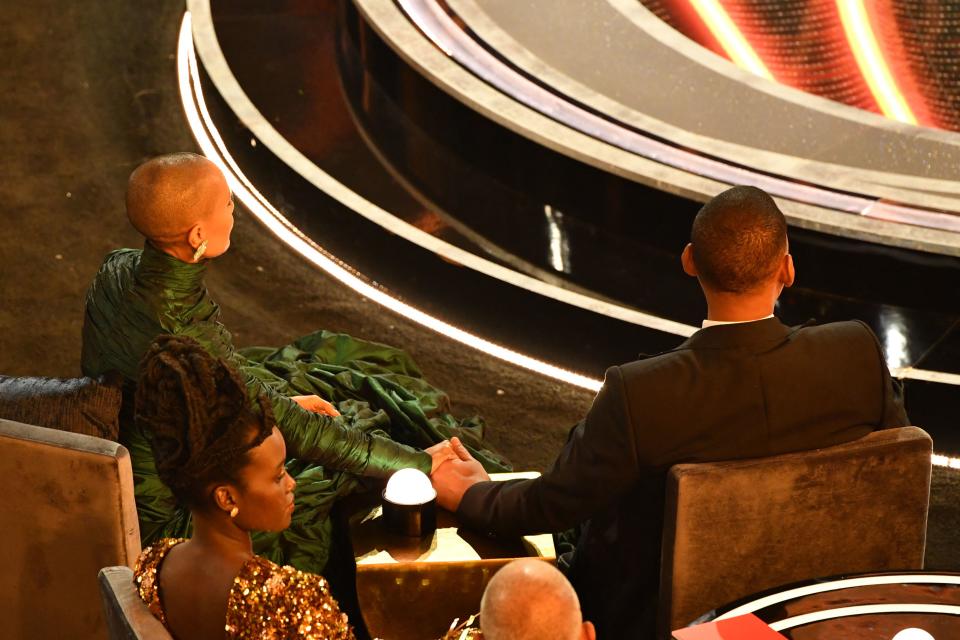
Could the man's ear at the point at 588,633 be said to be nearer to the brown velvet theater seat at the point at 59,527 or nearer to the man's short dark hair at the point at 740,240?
the man's short dark hair at the point at 740,240

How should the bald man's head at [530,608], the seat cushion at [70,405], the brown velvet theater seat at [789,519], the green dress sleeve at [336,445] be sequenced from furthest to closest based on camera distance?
the green dress sleeve at [336,445] < the seat cushion at [70,405] < the brown velvet theater seat at [789,519] < the bald man's head at [530,608]

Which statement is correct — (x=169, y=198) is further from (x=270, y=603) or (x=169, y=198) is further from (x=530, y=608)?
(x=530, y=608)

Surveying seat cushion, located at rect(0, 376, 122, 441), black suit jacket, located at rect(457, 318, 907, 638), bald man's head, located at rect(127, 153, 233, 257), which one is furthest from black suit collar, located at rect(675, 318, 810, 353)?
seat cushion, located at rect(0, 376, 122, 441)

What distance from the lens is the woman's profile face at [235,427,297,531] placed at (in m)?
2.25

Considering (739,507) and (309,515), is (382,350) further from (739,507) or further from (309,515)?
(739,507)

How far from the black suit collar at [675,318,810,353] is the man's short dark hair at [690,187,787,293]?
0.08m

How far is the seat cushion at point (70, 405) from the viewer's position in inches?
114

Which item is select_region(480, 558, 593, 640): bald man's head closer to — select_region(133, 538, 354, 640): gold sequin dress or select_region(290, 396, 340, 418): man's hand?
select_region(133, 538, 354, 640): gold sequin dress

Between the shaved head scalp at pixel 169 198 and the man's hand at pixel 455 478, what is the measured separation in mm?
806

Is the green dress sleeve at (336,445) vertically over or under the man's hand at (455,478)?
over

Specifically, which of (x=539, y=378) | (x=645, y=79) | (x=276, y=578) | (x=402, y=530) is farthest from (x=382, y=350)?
(x=645, y=79)

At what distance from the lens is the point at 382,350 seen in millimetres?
3951

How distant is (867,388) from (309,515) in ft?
4.34

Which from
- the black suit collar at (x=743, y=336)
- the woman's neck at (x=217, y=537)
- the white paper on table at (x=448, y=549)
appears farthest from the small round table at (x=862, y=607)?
the woman's neck at (x=217, y=537)
